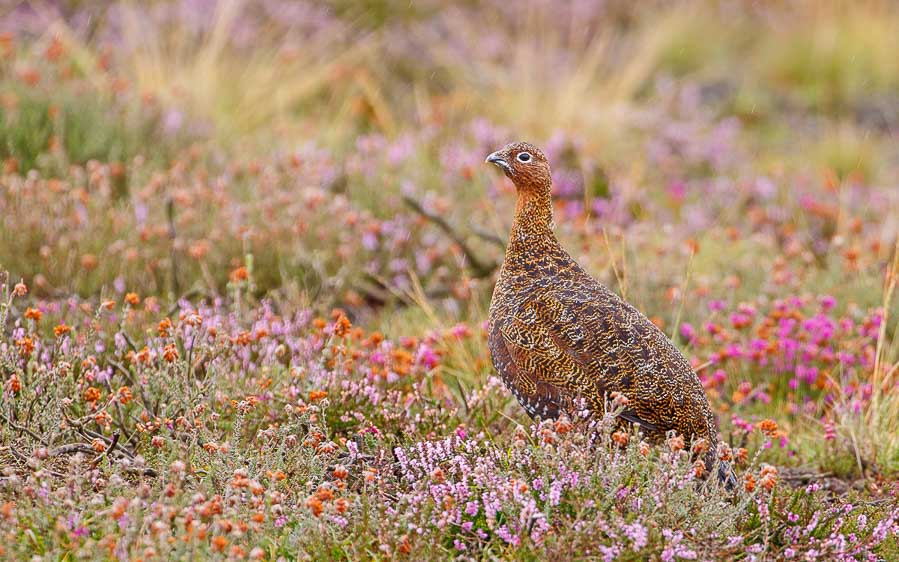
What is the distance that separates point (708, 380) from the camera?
5.17 m

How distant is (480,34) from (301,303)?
330 inches

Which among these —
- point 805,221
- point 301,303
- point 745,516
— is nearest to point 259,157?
point 301,303

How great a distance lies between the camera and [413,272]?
20.8 ft

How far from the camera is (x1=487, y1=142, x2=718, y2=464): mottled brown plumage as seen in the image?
3707 millimetres

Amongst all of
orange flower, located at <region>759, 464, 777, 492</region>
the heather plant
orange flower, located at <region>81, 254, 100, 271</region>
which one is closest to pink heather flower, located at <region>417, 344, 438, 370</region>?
the heather plant

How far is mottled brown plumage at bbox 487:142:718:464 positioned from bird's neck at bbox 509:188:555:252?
8 centimetres

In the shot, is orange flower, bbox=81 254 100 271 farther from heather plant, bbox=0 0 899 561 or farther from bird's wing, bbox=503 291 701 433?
bird's wing, bbox=503 291 701 433

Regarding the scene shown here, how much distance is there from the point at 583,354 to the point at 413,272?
267cm

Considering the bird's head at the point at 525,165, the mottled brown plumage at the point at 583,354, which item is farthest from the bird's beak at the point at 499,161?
the mottled brown plumage at the point at 583,354

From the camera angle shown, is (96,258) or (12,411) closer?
(12,411)

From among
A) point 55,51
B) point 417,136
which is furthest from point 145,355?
point 417,136

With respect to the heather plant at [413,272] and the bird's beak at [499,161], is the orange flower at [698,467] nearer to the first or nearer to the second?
the heather plant at [413,272]

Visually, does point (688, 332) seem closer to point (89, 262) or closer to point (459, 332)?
point (459, 332)

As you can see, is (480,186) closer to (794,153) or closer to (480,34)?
(794,153)
